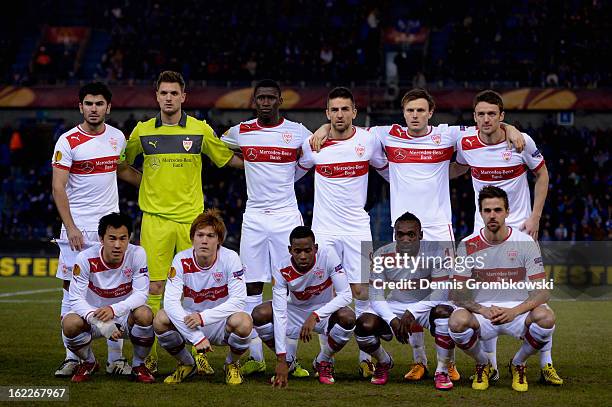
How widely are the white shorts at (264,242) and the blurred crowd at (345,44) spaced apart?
16.1 m

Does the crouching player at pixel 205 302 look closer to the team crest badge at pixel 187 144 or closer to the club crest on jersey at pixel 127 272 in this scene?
the club crest on jersey at pixel 127 272

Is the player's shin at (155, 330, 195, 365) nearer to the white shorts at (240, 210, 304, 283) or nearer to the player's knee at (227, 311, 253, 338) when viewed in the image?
the player's knee at (227, 311, 253, 338)

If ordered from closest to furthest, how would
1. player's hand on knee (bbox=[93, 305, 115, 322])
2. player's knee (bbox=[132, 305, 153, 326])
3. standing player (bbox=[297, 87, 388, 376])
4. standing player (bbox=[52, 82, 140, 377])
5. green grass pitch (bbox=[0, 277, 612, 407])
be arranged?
green grass pitch (bbox=[0, 277, 612, 407]), player's hand on knee (bbox=[93, 305, 115, 322]), player's knee (bbox=[132, 305, 153, 326]), standing player (bbox=[52, 82, 140, 377]), standing player (bbox=[297, 87, 388, 376])

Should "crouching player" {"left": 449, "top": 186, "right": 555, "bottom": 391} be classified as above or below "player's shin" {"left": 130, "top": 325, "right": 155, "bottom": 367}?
above

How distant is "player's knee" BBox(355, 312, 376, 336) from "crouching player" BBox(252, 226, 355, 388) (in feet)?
0.21

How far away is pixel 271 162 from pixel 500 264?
7.42 feet

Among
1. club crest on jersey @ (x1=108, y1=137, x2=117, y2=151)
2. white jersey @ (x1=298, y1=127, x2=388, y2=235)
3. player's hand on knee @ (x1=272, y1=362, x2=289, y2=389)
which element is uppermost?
club crest on jersey @ (x1=108, y1=137, x2=117, y2=151)

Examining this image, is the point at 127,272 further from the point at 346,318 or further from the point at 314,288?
the point at 346,318

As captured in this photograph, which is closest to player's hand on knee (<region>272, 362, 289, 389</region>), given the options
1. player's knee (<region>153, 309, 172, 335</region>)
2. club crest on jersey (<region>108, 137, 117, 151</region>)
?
player's knee (<region>153, 309, 172, 335</region>)

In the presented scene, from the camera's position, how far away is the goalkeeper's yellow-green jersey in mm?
8789

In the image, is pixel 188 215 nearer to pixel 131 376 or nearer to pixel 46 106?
pixel 131 376

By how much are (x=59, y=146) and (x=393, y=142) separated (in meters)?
2.94

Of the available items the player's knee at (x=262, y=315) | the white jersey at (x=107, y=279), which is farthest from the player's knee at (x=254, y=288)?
the white jersey at (x=107, y=279)

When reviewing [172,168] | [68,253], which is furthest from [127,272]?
[172,168]
